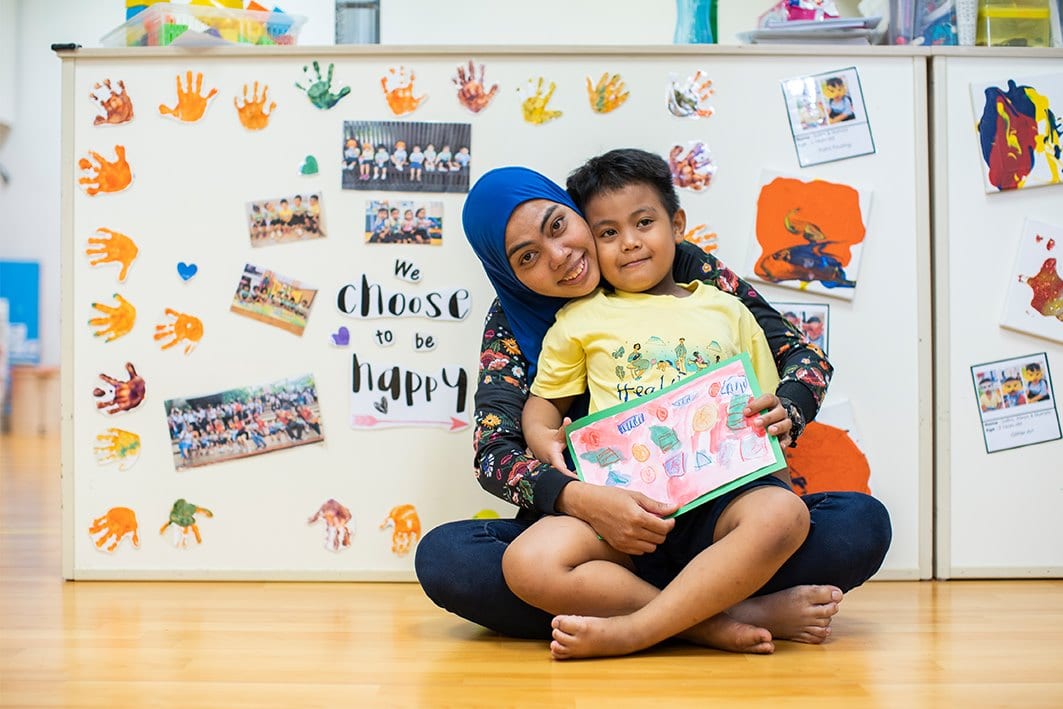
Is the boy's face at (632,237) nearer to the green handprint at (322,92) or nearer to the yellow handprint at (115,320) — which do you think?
the green handprint at (322,92)

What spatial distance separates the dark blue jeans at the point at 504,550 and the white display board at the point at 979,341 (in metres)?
0.36

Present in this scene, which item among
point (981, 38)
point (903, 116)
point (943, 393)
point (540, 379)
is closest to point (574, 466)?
point (540, 379)

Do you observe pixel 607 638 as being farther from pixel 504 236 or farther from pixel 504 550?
pixel 504 236

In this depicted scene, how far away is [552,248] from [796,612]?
50 centimetres

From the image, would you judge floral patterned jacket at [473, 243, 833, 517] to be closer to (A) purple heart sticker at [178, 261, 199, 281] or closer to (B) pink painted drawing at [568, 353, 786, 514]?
(B) pink painted drawing at [568, 353, 786, 514]

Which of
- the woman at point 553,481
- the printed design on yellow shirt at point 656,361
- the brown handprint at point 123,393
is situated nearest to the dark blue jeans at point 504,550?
the woman at point 553,481

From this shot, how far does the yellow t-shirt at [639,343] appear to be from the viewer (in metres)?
1.22

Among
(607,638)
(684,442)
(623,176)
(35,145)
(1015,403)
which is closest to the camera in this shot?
(607,638)

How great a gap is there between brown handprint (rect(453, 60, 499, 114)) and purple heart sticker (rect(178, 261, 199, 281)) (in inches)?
18.4

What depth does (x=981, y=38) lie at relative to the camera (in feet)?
5.16

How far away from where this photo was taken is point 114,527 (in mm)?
1521

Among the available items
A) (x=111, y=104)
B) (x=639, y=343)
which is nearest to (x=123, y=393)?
(x=111, y=104)

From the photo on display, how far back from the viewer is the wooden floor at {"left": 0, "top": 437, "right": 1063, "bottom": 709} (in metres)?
0.91

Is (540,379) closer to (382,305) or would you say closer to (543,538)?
(543,538)
